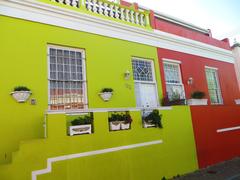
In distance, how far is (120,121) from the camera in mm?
6180

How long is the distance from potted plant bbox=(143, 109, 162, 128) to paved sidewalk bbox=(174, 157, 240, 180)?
73.1 inches

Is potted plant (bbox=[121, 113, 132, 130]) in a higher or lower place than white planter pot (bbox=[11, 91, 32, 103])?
lower

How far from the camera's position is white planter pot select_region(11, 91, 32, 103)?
5.57 meters

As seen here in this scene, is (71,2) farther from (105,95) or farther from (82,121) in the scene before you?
(82,121)

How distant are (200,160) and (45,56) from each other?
659 cm

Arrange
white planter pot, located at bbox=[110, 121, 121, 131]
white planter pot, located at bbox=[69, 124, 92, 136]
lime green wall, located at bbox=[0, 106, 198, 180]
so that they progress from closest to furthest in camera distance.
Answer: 1. lime green wall, located at bbox=[0, 106, 198, 180]
2. white planter pot, located at bbox=[69, 124, 92, 136]
3. white planter pot, located at bbox=[110, 121, 121, 131]

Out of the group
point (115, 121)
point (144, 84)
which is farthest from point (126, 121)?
point (144, 84)

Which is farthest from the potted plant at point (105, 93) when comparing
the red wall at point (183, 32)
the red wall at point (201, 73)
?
the red wall at point (183, 32)

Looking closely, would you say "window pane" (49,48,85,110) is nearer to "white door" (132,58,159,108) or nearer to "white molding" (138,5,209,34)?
"white door" (132,58,159,108)

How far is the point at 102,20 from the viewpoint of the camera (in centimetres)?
781

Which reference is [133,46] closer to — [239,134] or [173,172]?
[173,172]

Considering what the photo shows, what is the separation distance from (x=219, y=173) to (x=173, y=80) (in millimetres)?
4237

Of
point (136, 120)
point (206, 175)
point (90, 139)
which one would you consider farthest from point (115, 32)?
point (206, 175)

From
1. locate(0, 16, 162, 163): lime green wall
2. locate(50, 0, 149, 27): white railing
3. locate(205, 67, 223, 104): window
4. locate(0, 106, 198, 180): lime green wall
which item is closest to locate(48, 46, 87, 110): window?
locate(0, 16, 162, 163): lime green wall
